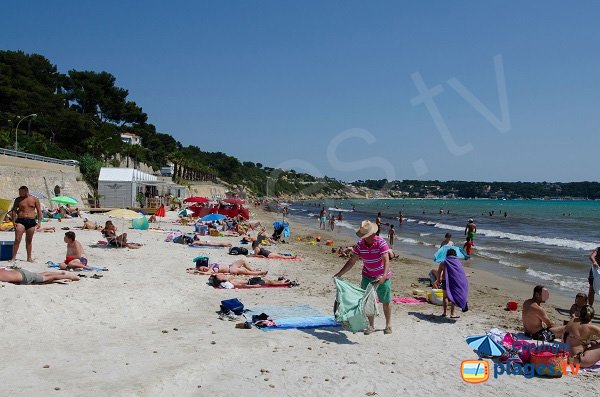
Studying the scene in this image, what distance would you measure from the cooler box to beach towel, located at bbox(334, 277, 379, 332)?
23.3 ft

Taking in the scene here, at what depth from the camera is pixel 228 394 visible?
4.73 m

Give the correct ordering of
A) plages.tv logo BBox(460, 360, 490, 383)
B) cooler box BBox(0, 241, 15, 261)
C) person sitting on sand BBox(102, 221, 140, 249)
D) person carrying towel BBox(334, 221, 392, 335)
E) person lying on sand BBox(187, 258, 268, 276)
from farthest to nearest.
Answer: person sitting on sand BBox(102, 221, 140, 249) < person lying on sand BBox(187, 258, 268, 276) < cooler box BBox(0, 241, 15, 261) < person carrying towel BBox(334, 221, 392, 335) < plages.tv logo BBox(460, 360, 490, 383)

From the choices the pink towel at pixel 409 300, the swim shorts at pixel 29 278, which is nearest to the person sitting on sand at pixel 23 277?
the swim shorts at pixel 29 278

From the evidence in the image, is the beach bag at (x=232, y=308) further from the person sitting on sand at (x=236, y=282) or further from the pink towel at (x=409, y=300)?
Answer: the pink towel at (x=409, y=300)

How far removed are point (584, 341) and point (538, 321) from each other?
112 centimetres

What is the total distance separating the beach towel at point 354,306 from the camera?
683 centimetres

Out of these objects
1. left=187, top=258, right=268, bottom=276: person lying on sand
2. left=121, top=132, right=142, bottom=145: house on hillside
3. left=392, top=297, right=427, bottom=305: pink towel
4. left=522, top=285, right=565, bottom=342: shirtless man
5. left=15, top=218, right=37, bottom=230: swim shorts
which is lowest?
left=392, top=297, right=427, bottom=305: pink towel

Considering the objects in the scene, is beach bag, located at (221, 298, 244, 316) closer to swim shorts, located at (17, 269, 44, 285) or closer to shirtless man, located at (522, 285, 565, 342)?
swim shorts, located at (17, 269, 44, 285)

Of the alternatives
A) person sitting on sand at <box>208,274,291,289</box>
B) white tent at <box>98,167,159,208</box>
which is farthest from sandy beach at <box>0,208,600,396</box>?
white tent at <box>98,167,159,208</box>

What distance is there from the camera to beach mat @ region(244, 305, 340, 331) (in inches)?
285

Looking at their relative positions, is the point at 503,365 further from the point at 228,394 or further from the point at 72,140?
the point at 72,140

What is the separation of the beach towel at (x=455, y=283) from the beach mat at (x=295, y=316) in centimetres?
208

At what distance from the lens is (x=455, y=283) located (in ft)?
26.8

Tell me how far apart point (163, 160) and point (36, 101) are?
3474cm
